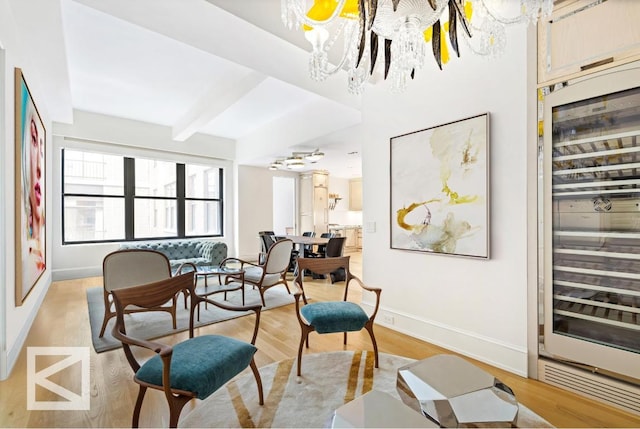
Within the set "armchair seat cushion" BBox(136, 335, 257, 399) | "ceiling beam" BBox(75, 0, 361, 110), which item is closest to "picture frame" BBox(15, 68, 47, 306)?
"ceiling beam" BBox(75, 0, 361, 110)

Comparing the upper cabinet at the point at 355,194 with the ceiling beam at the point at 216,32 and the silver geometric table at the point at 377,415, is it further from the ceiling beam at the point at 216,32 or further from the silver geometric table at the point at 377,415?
the silver geometric table at the point at 377,415

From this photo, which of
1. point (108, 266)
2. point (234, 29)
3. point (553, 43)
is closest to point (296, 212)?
point (108, 266)

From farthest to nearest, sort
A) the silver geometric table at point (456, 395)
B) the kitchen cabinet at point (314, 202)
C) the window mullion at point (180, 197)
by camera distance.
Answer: the kitchen cabinet at point (314, 202) < the window mullion at point (180, 197) < the silver geometric table at point (456, 395)

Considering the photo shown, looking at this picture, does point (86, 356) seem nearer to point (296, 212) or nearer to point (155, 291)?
point (155, 291)

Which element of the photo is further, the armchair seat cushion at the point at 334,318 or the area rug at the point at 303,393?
the armchair seat cushion at the point at 334,318

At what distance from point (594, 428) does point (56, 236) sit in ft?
24.5

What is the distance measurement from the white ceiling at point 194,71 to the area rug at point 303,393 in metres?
2.69

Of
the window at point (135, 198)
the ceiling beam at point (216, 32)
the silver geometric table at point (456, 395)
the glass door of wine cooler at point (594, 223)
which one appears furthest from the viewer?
the window at point (135, 198)

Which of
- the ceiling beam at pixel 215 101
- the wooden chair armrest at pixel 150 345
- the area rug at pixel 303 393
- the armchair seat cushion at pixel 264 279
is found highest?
the ceiling beam at pixel 215 101

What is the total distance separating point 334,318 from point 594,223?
1912mm

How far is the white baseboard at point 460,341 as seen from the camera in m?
2.27

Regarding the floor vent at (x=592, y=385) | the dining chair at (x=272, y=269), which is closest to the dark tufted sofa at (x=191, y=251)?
the dining chair at (x=272, y=269)

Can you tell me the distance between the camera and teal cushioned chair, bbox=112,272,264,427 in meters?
1.33

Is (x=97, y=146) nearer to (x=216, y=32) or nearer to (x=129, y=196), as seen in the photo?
(x=129, y=196)
